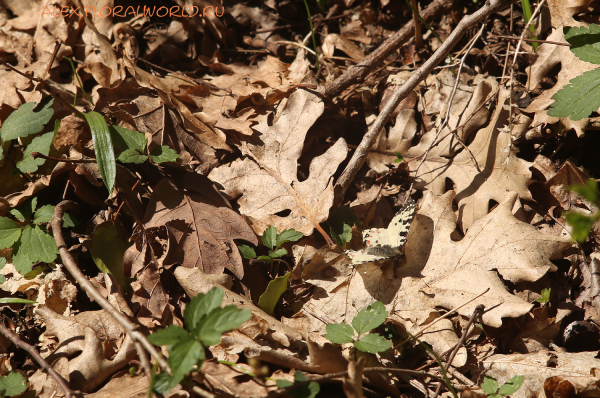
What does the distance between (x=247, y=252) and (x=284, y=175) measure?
1.81 ft

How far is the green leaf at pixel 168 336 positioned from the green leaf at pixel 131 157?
115 cm

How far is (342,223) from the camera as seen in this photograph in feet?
7.77

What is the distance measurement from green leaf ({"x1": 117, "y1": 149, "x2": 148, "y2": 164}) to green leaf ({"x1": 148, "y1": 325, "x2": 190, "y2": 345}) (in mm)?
1155

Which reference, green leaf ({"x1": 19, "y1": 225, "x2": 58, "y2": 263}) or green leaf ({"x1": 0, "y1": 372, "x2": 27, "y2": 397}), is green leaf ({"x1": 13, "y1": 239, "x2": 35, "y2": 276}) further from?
green leaf ({"x1": 0, "y1": 372, "x2": 27, "y2": 397})

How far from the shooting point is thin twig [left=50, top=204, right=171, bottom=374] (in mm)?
1595

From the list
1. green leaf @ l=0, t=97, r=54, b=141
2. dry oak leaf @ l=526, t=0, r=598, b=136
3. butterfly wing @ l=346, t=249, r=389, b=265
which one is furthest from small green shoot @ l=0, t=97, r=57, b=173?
dry oak leaf @ l=526, t=0, r=598, b=136

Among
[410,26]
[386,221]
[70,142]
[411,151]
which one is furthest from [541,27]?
[70,142]

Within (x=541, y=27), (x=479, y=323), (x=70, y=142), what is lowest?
(x=479, y=323)

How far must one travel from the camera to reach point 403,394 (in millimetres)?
1853

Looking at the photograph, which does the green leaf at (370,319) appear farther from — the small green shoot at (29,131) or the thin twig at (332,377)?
the small green shoot at (29,131)

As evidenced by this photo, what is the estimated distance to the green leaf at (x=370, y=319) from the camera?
182cm

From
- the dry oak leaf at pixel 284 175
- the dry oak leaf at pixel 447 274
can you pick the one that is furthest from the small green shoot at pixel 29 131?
the dry oak leaf at pixel 447 274

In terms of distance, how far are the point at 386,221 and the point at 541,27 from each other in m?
1.72

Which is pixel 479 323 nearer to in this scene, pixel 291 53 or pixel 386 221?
pixel 386 221
